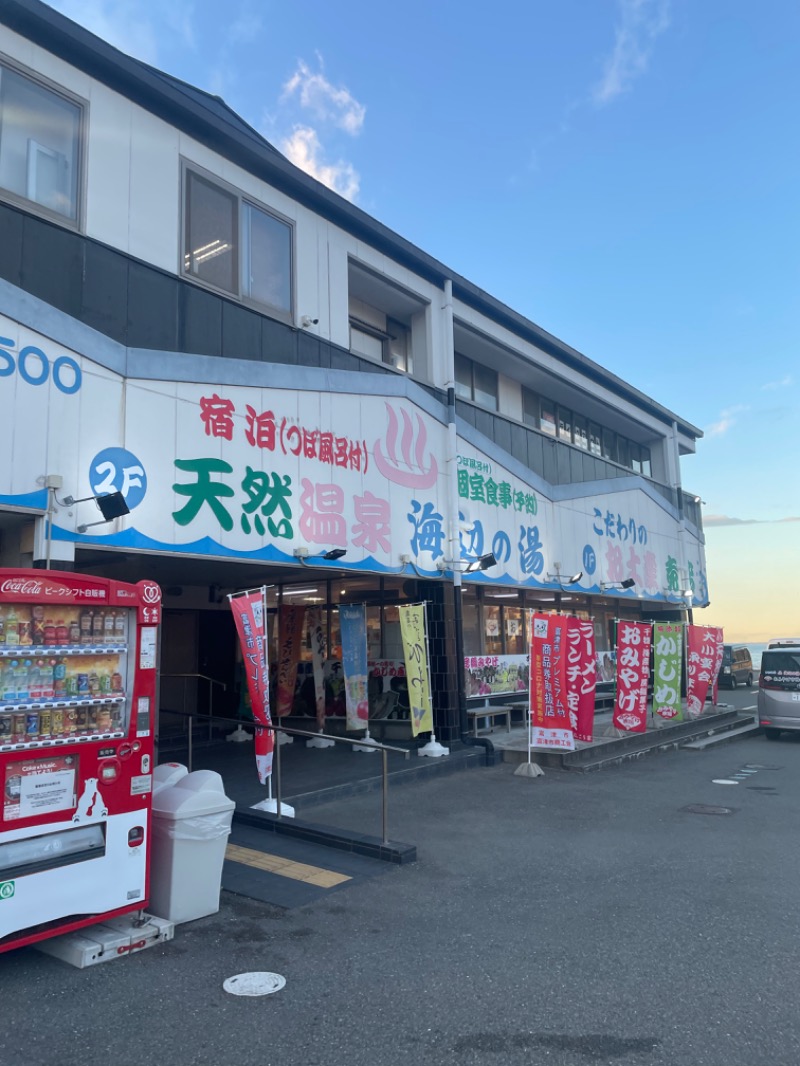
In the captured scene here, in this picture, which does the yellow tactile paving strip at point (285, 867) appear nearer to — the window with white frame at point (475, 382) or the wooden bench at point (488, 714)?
the wooden bench at point (488, 714)

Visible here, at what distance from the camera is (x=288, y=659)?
13.9 m

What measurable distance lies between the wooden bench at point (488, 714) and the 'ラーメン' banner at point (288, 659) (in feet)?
11.2

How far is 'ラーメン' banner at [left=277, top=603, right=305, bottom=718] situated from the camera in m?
13.8

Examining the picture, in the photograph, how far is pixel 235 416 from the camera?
9.32 metres

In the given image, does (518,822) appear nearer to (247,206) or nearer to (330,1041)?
(330,1041)

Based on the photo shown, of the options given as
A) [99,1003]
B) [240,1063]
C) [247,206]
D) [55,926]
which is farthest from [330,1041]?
[247,206]

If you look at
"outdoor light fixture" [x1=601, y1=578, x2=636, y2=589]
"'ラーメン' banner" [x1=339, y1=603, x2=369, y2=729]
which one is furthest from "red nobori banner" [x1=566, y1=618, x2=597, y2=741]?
"outdoor light fixture" [x1=601, y1=578, x2=636, y2=589]

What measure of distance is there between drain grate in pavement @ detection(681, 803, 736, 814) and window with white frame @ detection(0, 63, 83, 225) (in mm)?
9959

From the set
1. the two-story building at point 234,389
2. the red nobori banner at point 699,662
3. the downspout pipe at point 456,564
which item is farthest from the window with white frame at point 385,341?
the red nobori banner at point 699,662

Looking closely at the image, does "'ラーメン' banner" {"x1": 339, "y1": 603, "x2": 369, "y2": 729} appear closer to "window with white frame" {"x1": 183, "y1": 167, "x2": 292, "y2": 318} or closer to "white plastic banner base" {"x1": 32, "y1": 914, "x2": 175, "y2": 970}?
"window with white frame" {"x1": 183, "y1": 167, "x2": 292, "y2": 318}

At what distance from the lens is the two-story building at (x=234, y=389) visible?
768 cm

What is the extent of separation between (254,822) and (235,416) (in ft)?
15.7

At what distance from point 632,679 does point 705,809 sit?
4686 millimetres

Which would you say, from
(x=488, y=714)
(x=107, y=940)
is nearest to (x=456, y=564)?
(x=488, y=714)
